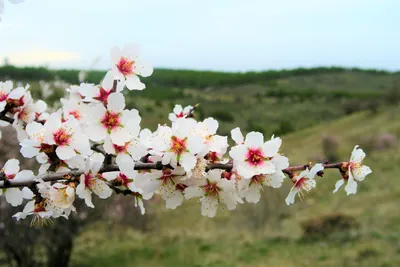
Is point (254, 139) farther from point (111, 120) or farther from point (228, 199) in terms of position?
point (111, 120)

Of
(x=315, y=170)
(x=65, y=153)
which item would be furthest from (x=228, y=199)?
(x=65, y=153)

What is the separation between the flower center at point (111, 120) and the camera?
3.92ft

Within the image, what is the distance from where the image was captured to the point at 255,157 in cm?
121

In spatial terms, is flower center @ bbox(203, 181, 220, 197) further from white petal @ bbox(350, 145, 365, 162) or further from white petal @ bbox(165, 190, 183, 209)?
white petal @ bbox(350, 145, 365, 162)

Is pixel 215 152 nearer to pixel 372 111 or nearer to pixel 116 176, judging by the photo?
pixel 116 176

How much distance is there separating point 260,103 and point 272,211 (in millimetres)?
30836

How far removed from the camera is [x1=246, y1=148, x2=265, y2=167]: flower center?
1204 mm

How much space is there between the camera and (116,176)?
53.4 inches

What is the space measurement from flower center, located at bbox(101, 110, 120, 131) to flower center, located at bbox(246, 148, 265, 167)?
1.15ft

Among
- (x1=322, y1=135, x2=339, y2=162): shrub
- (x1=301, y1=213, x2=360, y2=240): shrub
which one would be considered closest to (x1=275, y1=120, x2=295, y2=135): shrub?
(x1=322, y1=135, x2=339, y2=162): shrub

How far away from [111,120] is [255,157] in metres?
0.38

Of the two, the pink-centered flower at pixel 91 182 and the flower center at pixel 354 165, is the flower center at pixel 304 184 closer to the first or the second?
the flower center at pixel 354 165

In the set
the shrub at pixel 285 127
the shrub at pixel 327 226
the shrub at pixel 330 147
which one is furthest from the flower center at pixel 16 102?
the shrub at pixel 285 127

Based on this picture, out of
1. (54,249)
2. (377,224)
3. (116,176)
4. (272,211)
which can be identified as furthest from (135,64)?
(272,211)
